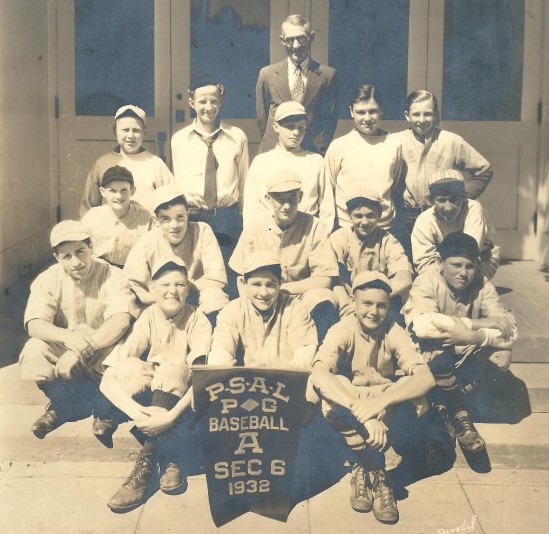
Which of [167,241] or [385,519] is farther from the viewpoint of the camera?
[167,241]

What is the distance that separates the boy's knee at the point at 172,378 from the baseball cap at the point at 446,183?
1.80m

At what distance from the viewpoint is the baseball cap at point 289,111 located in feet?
16.4

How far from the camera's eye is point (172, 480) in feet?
13.9

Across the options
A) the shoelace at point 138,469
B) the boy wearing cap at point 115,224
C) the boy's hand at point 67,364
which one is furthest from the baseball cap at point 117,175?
the shoelace at point 138,469

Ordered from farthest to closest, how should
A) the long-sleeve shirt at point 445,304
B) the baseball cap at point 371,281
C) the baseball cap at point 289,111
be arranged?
1. the baseball cap at point 289,111
2. the long-sleeve shirt at point 445,304
3. the baseball cap at point 371,281

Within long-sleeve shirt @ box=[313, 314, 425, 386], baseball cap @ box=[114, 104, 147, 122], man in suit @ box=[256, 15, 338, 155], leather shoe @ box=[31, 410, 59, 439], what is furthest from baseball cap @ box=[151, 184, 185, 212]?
leather shoe @ box=[31, 410, 59, 439]

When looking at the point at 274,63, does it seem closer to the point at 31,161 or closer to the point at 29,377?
the point at 31,161

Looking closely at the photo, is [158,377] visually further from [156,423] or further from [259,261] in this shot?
[259,261]

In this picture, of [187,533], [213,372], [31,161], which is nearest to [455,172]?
[213,372]

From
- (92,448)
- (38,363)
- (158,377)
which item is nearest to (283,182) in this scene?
(158,377)

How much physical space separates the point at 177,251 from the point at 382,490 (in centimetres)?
168

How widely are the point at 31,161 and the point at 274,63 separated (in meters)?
1.87

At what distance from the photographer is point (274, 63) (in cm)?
587
